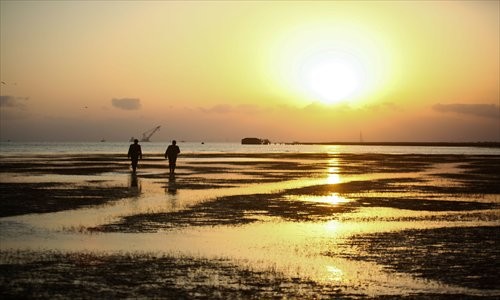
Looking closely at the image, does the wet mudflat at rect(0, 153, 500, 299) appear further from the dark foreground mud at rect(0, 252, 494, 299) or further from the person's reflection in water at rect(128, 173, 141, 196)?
the person's reflection in water at rect(128, 173, 141, 196)

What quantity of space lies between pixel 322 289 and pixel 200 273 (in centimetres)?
262

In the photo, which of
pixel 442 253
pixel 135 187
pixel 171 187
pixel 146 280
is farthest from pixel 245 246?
pixel 135 187

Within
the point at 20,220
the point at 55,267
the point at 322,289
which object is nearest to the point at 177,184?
the point at 20,220

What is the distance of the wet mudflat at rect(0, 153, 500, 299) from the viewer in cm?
1053

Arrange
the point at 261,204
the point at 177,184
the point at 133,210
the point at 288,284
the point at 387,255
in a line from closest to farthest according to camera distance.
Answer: the point at 288,284
the point at 387,255
the point at 133,210
the point at 261,204
the point at 177,184

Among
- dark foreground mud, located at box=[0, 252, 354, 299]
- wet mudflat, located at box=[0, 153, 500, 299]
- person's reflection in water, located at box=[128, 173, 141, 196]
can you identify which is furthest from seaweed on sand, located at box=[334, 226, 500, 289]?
person's reflection in water, located at box=[128, 173, 141, 196]

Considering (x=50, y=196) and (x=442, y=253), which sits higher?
(x=50, y=196)

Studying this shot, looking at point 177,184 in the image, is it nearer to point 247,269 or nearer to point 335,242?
point 335,242

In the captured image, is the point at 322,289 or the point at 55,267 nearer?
the point at 322,289

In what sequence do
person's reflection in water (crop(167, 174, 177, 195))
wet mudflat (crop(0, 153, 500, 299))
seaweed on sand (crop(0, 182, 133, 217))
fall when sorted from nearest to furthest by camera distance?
wet mudflat (crop(0, 153, 500, 299)), seaweed on sand (crop(0, 182, 133, 217)), person's reflection in water (crop(167, 174, 177, 195))

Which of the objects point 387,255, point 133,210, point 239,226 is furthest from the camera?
point 133,210

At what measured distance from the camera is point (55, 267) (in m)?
11.8

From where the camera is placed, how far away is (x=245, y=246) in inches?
584

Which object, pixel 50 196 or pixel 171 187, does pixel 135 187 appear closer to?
pixel 171 187
